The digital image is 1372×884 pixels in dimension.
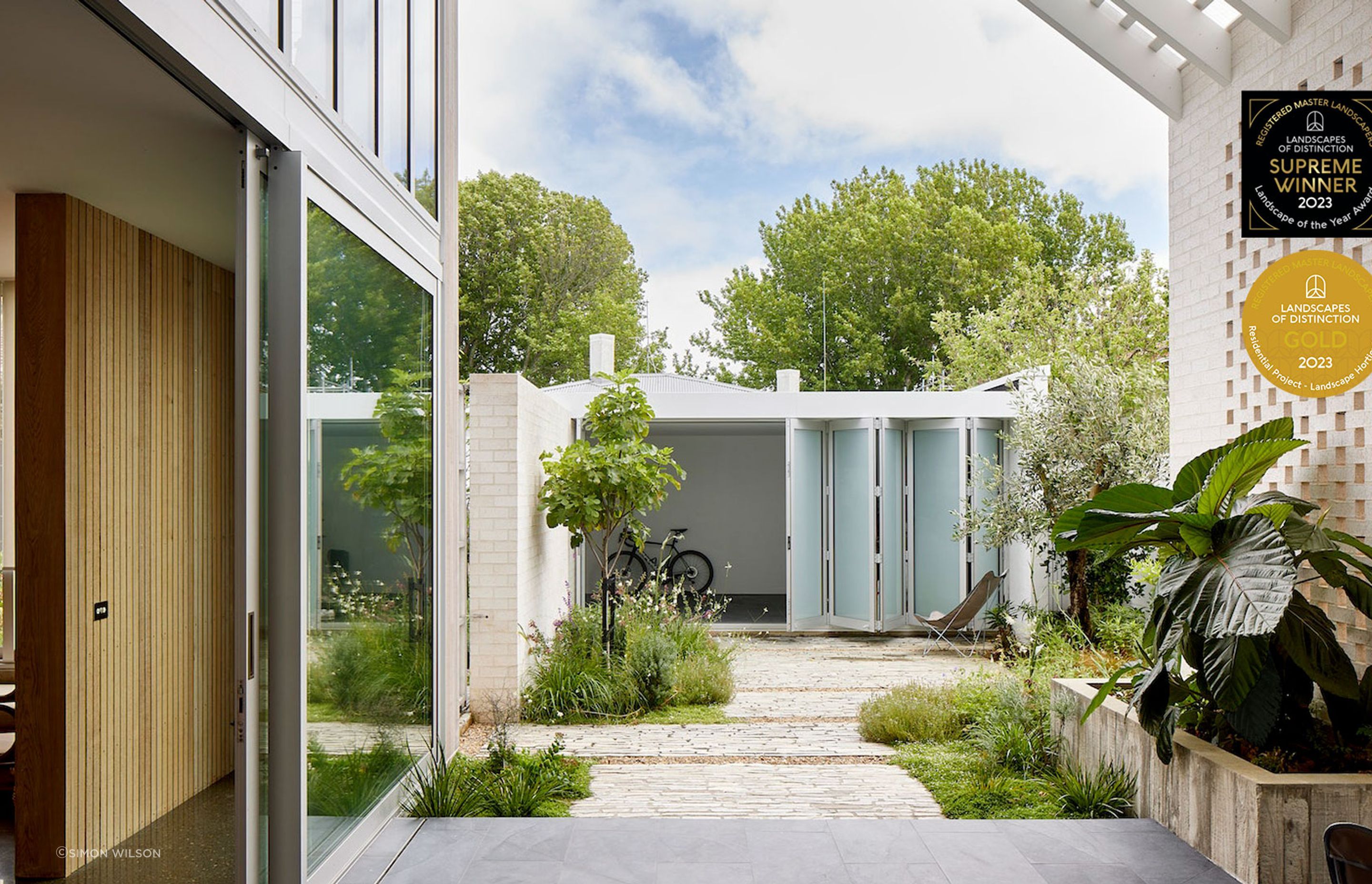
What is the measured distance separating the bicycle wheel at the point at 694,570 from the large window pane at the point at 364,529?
9079 millimetres

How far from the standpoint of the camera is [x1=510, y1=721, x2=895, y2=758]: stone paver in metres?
5.69

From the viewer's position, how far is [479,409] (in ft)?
21.1

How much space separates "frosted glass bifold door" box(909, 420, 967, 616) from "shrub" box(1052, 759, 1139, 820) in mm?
5605

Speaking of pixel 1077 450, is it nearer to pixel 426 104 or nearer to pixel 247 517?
pixel 426 104

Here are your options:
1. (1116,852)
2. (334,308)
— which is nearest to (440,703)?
(334,308)

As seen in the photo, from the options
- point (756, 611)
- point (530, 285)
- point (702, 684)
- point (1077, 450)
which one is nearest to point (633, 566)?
point (756, 611)

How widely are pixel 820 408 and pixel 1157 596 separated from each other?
6.43 meters

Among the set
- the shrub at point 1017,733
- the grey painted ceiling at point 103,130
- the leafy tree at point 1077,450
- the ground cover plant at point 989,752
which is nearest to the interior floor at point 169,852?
the grey painted ceiling at point 103,130

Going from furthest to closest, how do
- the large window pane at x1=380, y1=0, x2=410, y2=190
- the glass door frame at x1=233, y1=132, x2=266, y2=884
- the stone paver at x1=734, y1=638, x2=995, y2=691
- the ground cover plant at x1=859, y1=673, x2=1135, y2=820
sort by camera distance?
the stone paver at x1=734, y1=638, x2=995, y2=691 < the ground cover plant at x1=859, y1=673, x2=1135, y2=820 < the large window pane at x1=380, y1=0, x2=410, y2=190 < the glass door frame at x1=233, y1=132, x2=266, y2=884

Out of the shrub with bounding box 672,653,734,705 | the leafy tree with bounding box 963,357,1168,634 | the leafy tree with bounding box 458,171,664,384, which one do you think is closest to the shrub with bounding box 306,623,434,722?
the shrub with bounding box 672,653,734,705

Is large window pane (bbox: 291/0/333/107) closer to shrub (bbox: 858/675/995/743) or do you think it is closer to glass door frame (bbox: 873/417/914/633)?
shrub (bbox: 858/675/995/743)

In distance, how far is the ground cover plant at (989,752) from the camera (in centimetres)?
434

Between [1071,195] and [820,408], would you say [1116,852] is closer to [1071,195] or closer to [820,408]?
[820,408]

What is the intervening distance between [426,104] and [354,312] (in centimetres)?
161
